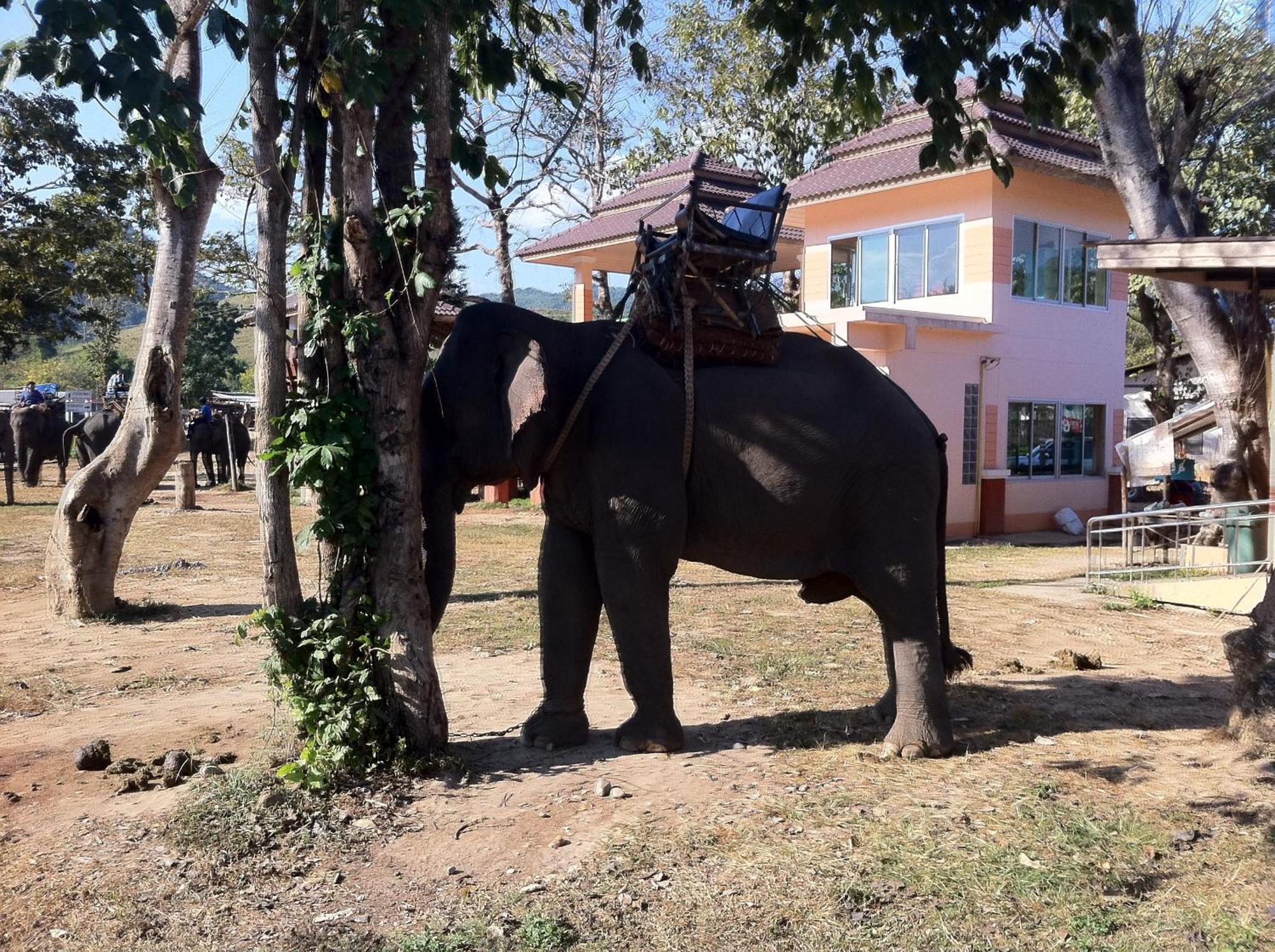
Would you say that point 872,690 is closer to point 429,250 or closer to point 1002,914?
point 1002,914

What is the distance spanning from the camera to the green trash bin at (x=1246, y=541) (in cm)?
1288

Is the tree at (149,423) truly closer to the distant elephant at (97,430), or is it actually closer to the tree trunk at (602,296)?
the distant elephant at (97,430)

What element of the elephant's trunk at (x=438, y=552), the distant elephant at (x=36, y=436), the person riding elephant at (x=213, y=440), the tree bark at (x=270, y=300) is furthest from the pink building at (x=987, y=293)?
the distant elephant at (x=36, y=436)

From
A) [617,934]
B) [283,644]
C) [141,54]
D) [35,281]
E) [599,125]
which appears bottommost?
[617,934]

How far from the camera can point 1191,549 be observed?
43.6 feet

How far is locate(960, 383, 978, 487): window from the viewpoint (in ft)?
60.1

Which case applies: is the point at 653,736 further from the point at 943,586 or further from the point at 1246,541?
the point at 1246,541

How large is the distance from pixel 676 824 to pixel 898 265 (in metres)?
16.1

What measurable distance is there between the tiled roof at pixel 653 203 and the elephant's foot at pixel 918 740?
50.4 feet

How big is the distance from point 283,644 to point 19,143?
76.0 feet

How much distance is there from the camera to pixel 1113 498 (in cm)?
2128

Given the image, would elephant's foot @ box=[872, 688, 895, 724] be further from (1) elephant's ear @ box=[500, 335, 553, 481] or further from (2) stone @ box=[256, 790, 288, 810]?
(2) stone @ box=[256, 790, 288, 810]

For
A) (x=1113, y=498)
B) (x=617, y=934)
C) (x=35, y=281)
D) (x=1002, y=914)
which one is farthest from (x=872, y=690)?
(x=35, y=281)

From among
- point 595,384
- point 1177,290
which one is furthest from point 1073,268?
point 595,384
